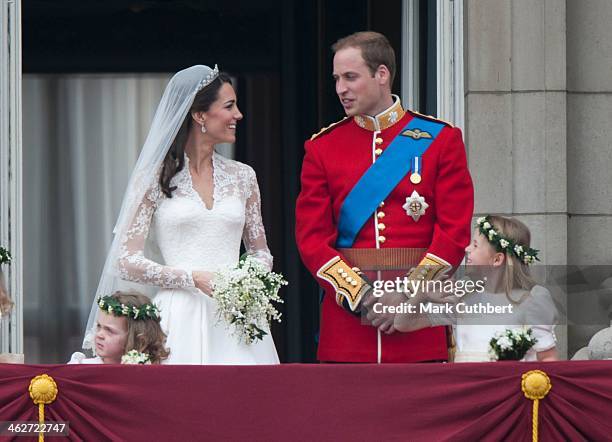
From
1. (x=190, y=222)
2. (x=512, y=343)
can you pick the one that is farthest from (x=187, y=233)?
(x=512, y=343)

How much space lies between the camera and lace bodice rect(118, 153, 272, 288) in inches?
257

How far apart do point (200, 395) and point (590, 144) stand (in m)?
3.42

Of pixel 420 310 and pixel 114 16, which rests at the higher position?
pixel 114 16

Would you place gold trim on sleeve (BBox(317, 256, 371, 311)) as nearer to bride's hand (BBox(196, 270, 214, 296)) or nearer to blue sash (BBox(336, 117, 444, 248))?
blue sash (BBox(336, 117, 444, 248))

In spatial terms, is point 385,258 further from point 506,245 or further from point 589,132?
point 589,132

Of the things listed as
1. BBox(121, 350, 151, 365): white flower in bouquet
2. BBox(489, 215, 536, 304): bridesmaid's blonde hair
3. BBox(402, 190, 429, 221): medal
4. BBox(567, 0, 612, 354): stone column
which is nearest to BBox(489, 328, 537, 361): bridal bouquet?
BBox(489, 215, 536, 304): bridesmaid's blonde hair

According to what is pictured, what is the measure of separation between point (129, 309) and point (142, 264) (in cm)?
44

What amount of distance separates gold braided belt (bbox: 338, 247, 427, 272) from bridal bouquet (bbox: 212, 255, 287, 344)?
0.28 meters

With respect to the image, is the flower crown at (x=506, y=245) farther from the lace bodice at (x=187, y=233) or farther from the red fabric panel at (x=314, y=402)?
the lace bodice at (x=187, y=233)

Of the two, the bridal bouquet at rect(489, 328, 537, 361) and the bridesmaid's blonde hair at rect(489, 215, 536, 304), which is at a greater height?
the bridesmaid's blonde hair at rect(489, 215, 536, 304)

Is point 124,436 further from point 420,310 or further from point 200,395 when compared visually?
point 420,310

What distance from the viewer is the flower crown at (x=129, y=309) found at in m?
6.08

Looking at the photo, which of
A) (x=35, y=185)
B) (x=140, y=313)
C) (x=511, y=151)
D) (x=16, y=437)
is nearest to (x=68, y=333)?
(x=35, y=185)

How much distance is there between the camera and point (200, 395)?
541 centimetres
